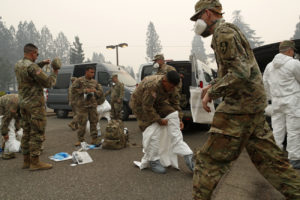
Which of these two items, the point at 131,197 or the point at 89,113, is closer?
the point at 131,197

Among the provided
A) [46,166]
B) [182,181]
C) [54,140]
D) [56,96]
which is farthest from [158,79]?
[56,96]

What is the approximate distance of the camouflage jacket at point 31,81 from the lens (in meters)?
3.59

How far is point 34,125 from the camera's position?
370 cm

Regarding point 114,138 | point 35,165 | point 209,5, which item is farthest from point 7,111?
point 209,5

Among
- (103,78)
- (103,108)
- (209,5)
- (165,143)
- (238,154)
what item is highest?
(209,5)

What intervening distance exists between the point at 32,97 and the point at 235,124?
10.7 ft

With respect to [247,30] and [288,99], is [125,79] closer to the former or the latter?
[288,99]

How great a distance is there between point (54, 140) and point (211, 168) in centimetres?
560

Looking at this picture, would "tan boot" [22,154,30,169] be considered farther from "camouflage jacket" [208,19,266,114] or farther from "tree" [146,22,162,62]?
"tree" [146,22,162,62]

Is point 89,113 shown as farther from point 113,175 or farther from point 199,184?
point 199,184

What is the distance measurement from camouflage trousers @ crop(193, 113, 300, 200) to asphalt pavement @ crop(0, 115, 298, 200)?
867 mm

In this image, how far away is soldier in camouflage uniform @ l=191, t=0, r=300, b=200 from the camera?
5.69 feet

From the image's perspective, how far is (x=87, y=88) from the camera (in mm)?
5531

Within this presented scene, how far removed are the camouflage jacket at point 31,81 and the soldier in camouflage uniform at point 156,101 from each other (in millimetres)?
1476
